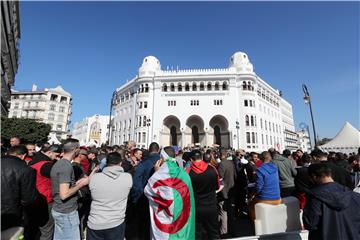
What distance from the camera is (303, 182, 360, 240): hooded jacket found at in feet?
8.21

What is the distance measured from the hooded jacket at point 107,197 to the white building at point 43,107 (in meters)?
65.1

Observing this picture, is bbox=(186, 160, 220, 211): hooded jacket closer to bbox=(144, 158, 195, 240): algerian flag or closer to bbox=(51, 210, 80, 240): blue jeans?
bbox=(144, 158, 195, 240): algerian flag

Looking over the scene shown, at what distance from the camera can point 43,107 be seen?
5894 centimetres

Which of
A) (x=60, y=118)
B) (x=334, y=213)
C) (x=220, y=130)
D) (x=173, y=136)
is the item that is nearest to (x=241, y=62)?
(x=220, y=130)

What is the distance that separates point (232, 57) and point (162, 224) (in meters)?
44.7

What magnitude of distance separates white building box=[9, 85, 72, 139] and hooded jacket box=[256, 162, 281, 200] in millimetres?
65602

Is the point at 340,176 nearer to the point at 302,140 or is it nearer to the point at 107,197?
the point at 107,197

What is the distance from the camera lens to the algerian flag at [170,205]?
321 centimetres

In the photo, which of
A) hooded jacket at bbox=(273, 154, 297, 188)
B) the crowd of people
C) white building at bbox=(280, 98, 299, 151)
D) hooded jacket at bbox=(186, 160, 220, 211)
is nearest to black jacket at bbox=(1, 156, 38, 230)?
the crowd of people

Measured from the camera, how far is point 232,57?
43.4 metres

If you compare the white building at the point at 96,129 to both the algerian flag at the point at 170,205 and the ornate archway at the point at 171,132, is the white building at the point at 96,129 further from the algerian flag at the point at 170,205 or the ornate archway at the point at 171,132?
the algerian flag at the point at 170,205

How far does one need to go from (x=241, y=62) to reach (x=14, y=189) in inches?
1705

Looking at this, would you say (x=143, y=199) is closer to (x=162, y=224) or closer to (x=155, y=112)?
(x=162, y=224)

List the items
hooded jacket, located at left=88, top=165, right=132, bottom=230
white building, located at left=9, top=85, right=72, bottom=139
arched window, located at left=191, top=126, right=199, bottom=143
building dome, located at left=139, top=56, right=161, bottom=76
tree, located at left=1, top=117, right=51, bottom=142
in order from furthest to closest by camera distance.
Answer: white building, located at left=9, top=85, right=72, bottom=139
building dome, located at left=139, top=56, right=161, bottom=76
arched window, located at left=191, top=126, right=199, bottom=143
tree, located at left=1, top=117, right=51, bottom=142
hooded jacket, located at left=88, top=165, right=132, bottom=230
